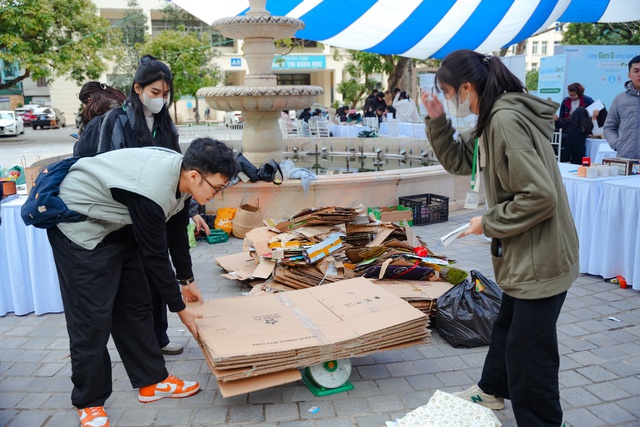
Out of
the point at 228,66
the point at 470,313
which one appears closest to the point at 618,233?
the point at 470,313

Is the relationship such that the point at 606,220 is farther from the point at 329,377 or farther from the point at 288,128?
the point at 288,128

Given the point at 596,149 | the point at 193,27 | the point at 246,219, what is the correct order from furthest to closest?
the point at 193,27 → the point at 596,149 → the point at 246,219

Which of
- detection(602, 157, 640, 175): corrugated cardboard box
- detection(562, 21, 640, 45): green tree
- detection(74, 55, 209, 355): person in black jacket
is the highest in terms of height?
detection(562, 21, 640, 45): green tree

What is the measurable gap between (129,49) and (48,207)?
2979 centimetres

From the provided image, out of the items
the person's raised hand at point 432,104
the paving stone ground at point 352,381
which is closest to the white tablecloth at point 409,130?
the paving stone ground at point 352,381

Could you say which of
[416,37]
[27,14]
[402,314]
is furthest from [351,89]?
[402,314]

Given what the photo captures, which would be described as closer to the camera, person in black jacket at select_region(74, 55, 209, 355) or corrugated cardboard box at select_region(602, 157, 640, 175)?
person in black jacket at select_region(74, 55, 209, 355)

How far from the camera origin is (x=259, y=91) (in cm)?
684

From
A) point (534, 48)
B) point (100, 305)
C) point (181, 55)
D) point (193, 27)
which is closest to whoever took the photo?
point (100, 305)

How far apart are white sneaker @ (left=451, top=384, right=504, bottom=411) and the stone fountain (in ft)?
16.2

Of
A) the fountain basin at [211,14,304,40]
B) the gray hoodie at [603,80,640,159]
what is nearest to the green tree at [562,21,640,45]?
the gray hoodie at [603,80,640,159]

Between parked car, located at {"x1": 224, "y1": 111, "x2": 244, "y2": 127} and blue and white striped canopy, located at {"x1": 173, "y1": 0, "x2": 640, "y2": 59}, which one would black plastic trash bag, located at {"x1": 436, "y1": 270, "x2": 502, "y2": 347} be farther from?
parked car, located at {"x1": 224, "y1": 111, "x2": 244, "y2": 127}

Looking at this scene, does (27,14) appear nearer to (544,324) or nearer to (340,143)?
(340,143)

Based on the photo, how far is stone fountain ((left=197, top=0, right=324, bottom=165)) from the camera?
22.7 feet
